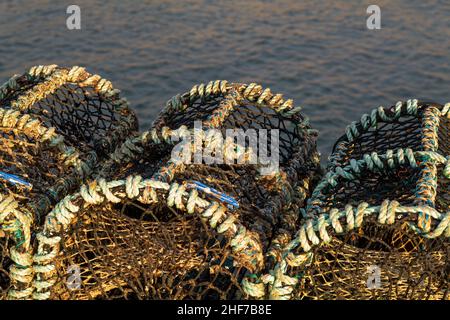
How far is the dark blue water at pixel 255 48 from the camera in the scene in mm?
9344

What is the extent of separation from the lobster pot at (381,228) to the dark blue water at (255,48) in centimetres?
483

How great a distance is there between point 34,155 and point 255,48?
7393 millimetres

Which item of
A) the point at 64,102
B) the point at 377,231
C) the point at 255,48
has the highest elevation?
the point at 64,102

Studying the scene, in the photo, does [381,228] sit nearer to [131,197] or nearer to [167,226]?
[167,226]

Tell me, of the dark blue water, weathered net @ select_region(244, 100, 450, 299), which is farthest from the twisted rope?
the dark blue water

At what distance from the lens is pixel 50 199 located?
11.1 ft

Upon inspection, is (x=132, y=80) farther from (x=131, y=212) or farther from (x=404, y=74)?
(x=131, y=212)

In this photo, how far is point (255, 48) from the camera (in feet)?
34.5

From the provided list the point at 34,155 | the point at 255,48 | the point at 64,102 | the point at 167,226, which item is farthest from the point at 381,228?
the point at 255,48

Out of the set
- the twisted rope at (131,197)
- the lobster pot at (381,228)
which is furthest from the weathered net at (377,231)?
the twisted rope at (131,197)

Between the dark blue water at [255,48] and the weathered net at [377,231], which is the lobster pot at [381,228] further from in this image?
the dark blue water at [255,48]
